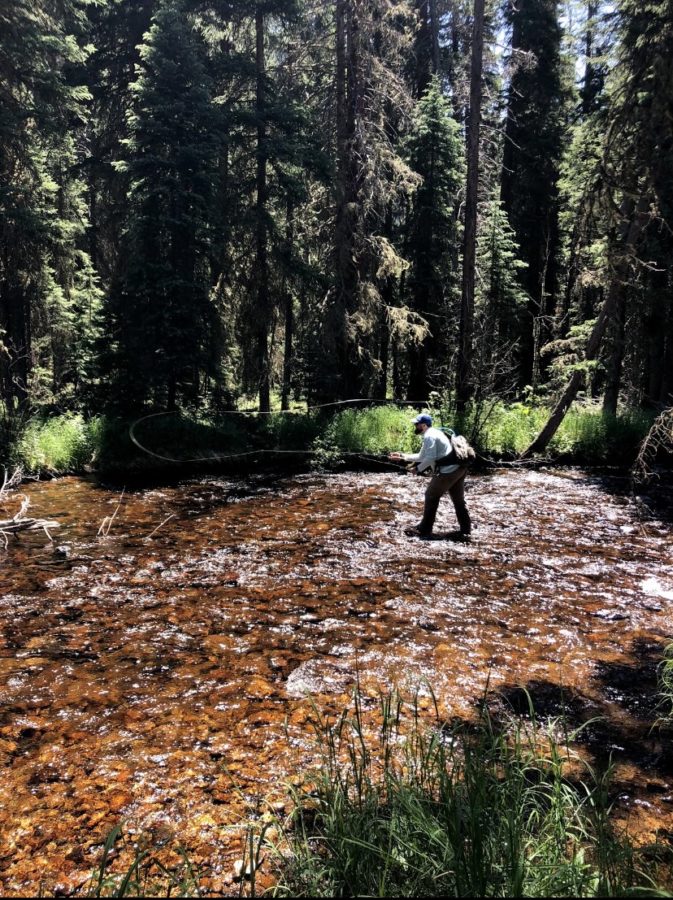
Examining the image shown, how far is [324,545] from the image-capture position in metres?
9.10

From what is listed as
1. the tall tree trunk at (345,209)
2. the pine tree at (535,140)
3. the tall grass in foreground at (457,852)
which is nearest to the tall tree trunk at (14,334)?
the tall tree trunk at (345,209)

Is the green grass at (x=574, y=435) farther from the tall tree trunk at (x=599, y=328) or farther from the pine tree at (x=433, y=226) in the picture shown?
the pine tree at (x=433, y=226)

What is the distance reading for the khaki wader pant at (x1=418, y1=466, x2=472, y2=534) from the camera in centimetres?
927

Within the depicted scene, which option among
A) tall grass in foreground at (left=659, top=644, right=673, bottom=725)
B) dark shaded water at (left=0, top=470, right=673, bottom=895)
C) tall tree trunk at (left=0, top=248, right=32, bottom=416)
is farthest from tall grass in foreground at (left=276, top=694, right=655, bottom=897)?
tall tree trunk at (left=0, top=248, right=32, bottom=416)

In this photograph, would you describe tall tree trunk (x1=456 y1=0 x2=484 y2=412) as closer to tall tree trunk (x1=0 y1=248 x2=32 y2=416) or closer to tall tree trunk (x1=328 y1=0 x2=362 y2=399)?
tall tree trunk (x1=328 y1=0 x2=362 y2=399)

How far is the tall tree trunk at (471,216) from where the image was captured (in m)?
16.4

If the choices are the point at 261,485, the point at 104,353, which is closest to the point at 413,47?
the point at 104,353

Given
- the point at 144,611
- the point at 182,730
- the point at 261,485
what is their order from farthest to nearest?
the point at 261,485, the point at 144,611, the point at 182,730

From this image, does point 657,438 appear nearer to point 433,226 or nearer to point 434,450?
point 434,450

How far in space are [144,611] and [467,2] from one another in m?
26.5

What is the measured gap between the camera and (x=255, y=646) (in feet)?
19.2

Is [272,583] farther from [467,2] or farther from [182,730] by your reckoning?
[467,2]

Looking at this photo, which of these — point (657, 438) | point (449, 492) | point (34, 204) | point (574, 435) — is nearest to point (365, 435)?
point (574, 435)

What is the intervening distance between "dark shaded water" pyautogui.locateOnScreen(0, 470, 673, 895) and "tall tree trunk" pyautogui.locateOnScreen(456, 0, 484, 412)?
7.53 meters
